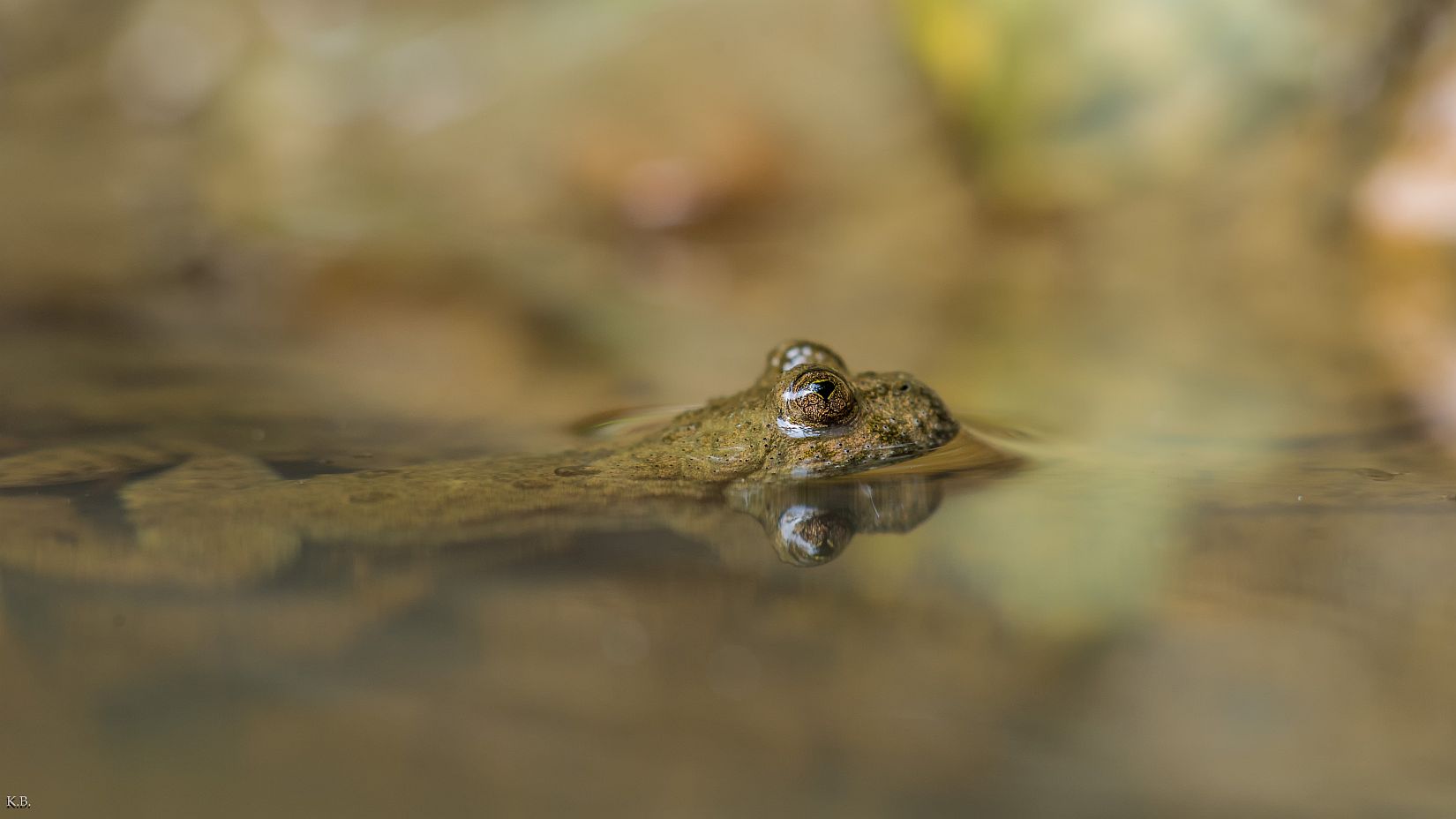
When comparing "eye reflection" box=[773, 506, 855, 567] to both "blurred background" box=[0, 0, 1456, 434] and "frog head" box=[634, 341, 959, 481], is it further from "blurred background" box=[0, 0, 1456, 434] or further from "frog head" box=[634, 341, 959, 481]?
"blurred background" box=[0, 0, 1456, 434]

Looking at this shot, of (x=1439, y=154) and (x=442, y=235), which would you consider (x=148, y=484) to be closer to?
(x=442, y=235)

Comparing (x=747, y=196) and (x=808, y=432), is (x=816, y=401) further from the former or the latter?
(x=747, y=196)

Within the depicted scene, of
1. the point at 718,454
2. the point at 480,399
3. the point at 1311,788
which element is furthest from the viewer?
the point at 480,399

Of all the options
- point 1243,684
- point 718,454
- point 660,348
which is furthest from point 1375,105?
point 1243,684

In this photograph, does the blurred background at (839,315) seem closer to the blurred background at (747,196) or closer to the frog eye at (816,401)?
the blurred background at (747,196)

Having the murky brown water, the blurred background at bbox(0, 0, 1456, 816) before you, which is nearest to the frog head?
the murky brown water

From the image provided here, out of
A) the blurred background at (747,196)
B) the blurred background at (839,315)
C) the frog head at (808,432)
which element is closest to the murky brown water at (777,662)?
the blurred background at (839,315)

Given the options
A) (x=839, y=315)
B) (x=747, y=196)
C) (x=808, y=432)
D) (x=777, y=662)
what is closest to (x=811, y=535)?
(x=808, y=432)
